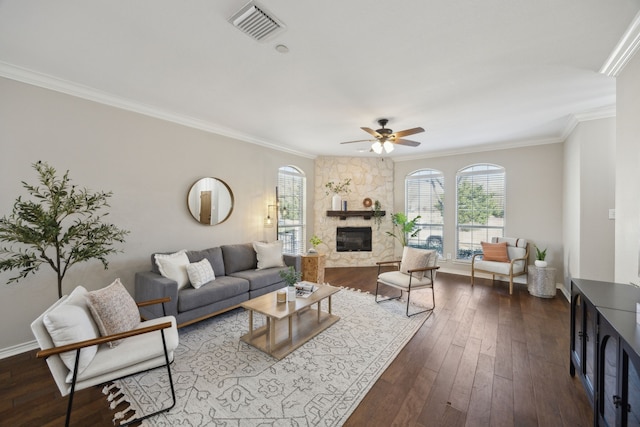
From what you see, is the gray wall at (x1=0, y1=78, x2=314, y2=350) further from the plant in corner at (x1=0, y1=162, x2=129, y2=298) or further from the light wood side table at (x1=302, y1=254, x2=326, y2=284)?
the light wood side table at (x1=302, y1=254, x2=326, y2=284)

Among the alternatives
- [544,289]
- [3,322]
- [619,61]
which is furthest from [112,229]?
[544,289]

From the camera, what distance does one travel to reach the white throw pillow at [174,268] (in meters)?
3.11

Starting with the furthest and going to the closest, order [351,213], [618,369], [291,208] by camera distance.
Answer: [351,213]
[291,208]
[618,369]

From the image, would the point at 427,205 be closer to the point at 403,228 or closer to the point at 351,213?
the point at 403,228

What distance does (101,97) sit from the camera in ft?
10.0

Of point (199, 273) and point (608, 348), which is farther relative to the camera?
point (199, 273)

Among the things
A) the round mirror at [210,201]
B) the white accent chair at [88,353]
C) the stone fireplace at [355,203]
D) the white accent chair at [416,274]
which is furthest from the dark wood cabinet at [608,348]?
the round mirror at [210,201]

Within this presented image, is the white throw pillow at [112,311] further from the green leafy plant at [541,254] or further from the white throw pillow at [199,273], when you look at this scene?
the green leafy plant at [541,254]

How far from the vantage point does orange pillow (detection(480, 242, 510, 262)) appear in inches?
189

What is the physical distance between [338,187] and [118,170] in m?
4.37

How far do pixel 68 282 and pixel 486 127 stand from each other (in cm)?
615

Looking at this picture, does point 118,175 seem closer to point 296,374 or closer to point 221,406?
point 221,406

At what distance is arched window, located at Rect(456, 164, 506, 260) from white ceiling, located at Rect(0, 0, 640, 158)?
169cm

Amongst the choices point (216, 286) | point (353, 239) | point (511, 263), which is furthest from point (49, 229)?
point (511, 263)
